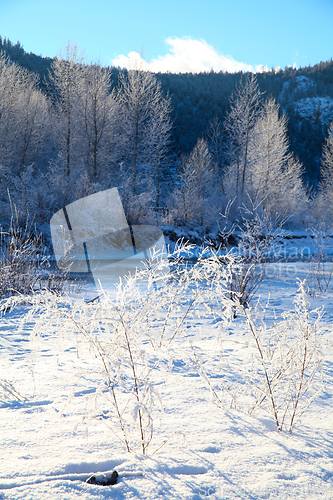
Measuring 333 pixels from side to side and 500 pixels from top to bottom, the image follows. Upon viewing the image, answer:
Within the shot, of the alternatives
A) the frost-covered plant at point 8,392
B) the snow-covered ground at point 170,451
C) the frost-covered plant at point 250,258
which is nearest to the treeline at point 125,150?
the frost-covered plant at point 250,258

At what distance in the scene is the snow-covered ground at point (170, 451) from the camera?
1.41 m

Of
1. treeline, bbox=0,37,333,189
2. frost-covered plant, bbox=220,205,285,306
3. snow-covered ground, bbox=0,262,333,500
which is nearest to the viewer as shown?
snow-covered ground, bbox=0,262,333,500

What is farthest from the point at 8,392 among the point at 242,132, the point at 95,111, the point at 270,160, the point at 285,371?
the point at 270,160

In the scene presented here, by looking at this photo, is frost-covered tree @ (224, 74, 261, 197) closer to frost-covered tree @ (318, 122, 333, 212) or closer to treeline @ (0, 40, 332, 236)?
treeline @ (0, 40, 332, 236)

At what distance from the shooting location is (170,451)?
169 centimetres

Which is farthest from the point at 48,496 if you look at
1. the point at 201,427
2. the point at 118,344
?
the point at 201,427

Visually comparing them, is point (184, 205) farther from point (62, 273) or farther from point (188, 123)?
point (188, 123)

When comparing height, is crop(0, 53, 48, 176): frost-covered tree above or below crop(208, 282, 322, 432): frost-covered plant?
above

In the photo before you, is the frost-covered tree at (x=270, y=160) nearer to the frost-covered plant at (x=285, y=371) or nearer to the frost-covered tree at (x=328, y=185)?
the frost-covered tree at (x=328, y=185)

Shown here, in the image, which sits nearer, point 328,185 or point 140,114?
point 140,114

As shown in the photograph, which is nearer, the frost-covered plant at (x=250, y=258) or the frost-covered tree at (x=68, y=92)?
the frost-covered plant at (x=250, y=258)

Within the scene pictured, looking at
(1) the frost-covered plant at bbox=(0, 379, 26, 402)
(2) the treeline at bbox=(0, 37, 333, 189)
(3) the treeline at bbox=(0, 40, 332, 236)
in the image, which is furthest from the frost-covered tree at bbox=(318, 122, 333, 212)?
(2) the treeline at bbox=(0, 37, 333, 189)

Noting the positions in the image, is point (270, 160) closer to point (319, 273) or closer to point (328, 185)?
point (328, 185)

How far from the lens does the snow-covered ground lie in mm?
1405
